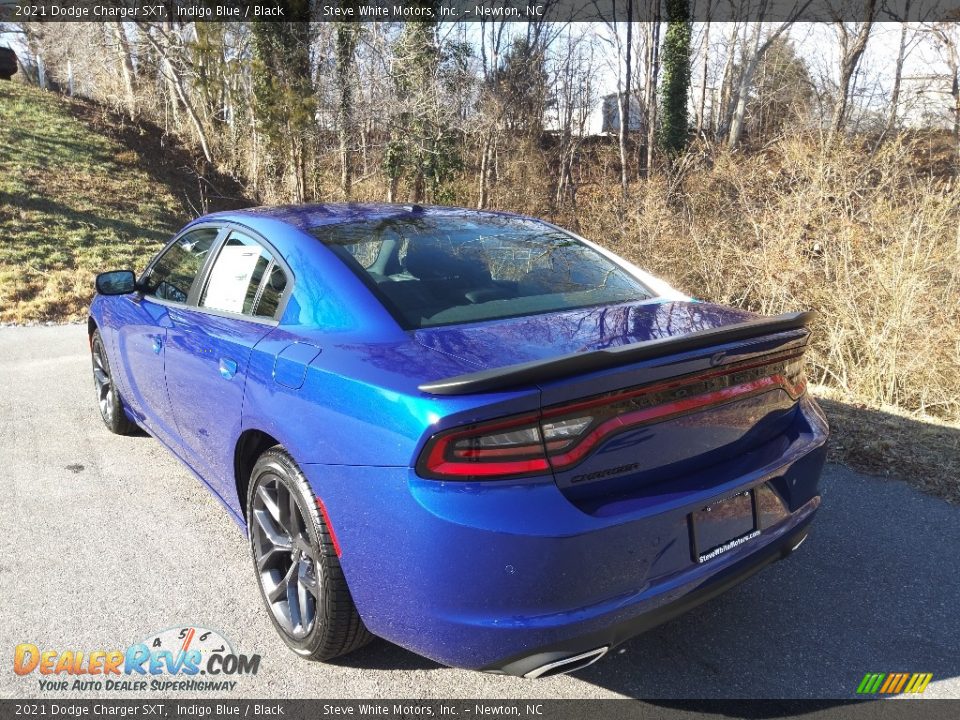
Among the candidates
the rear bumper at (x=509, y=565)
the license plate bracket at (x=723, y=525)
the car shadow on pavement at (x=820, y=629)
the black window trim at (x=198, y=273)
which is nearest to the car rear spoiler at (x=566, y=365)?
the rear bumper at (x=509, y=565)

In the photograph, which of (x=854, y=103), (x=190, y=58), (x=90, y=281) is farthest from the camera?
(x=190, y=58)

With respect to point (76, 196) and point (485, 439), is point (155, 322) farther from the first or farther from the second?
point (76, 196)

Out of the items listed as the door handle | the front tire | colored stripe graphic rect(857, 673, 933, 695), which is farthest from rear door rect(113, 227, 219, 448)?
colored stripe graphic rect(857, 673, 933, 695)

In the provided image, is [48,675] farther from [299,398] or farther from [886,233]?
[886,233]

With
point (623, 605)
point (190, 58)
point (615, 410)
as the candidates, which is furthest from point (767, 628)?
point (190, 58)

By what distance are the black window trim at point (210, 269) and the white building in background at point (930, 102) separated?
17.2 m

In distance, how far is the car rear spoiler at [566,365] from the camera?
1.80 meters

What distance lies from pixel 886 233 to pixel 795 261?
2.61 ft

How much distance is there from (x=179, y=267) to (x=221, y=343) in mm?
1139

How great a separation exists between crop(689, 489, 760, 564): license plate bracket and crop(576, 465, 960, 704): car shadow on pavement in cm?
44

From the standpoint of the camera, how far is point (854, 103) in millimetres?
20734

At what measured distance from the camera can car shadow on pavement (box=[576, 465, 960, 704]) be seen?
2.30m

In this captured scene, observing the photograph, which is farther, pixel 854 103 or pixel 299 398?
pixel 854 103

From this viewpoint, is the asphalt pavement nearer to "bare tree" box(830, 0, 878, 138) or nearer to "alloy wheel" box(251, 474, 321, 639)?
"alloy wheel" box(251, 474, 321, 639)
